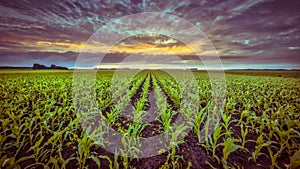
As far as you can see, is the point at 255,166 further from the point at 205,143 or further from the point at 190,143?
the point at 190,143

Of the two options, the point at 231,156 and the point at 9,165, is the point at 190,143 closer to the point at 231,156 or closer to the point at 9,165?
the point at 231,156

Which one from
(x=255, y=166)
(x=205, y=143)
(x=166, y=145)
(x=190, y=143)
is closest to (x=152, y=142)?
(x=166, y=145)

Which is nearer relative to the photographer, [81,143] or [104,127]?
[81,143]

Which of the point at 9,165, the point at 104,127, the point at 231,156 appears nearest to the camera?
the point at 9,165

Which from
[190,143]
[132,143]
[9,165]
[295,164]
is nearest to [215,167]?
[190,143]

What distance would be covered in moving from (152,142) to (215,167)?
4.18 ft

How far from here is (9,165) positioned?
6.93 ft

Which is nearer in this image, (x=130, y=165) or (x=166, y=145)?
(x=130, y=165)

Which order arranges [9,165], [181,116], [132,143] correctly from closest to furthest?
[9,165], [132,143], [181,116]

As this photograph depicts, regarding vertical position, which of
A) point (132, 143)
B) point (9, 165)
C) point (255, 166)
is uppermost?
point (9, 165)

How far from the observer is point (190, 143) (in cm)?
341

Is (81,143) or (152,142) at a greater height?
(81,143)

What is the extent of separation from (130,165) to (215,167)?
4.51 feet

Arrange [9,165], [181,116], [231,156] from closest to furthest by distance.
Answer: [9,165] < [231,156] < [181,116]
